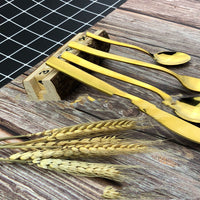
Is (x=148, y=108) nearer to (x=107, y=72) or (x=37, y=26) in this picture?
(x=107, y=72)

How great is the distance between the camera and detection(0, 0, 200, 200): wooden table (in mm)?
705

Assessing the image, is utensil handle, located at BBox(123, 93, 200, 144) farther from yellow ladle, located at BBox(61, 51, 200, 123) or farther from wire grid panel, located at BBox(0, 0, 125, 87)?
wire grid panel, located at BBox(0, 0, 125, 87)

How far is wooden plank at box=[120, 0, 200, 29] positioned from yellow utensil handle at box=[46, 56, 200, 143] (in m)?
0.56

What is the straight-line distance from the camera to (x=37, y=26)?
5.03 ft

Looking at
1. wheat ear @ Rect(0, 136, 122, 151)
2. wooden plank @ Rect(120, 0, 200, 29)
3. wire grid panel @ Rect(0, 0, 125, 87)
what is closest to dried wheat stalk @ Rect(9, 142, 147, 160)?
wheat ear @ Rect(0, 136, 122, 151)

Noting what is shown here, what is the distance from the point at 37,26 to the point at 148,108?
920 mm

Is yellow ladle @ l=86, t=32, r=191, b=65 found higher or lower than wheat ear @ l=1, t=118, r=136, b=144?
higher

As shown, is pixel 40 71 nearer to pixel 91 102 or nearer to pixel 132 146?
pixel 91 102

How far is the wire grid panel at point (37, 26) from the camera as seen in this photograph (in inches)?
53.4

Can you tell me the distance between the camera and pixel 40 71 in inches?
37.1

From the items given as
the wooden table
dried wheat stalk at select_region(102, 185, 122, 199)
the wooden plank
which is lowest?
dried wheat stalk at select_region(102, 185, 122, 199)

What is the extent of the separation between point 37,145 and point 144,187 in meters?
0.27

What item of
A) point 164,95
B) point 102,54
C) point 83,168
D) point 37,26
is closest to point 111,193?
point 83,168

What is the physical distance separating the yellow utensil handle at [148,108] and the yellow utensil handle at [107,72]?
0.12ft
